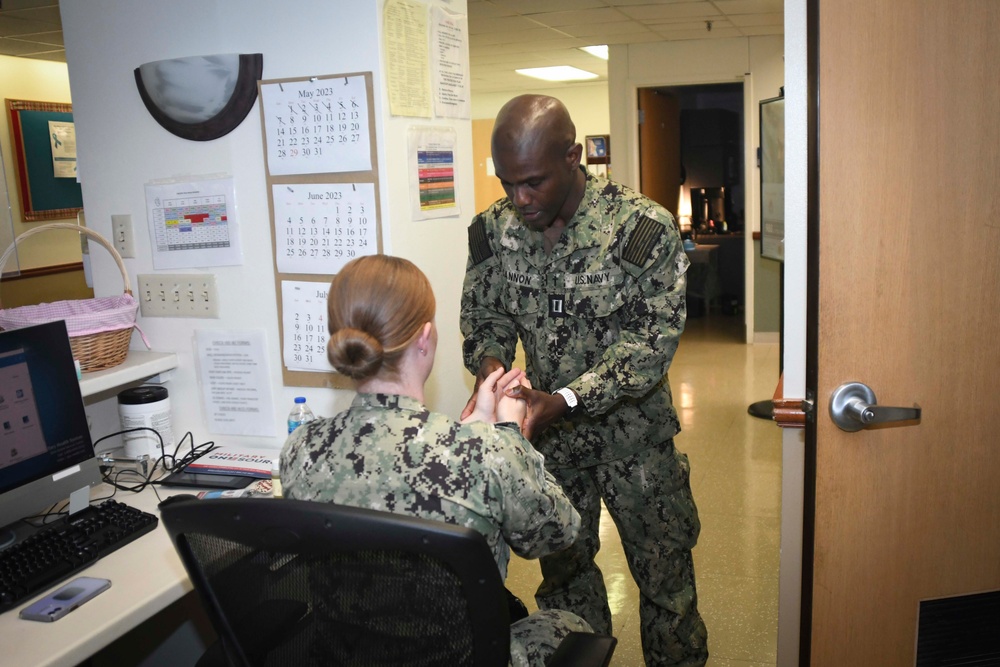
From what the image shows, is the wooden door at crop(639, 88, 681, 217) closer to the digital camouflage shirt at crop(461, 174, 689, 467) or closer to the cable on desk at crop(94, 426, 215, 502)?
the digital camouflage shirt at crop(461, 174, 689, 467)

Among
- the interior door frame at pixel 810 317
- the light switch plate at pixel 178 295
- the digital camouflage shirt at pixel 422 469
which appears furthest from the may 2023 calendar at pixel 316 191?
the interior door frame at pixel 810 317

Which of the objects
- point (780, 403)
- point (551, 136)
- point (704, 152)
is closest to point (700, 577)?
point (780, 403)

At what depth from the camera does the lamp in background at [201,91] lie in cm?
207

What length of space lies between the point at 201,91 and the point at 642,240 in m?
1.18

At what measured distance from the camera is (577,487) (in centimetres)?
219

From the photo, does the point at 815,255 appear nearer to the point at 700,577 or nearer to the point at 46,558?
the point at 46,558

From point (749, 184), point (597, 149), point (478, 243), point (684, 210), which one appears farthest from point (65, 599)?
point (597, 149)

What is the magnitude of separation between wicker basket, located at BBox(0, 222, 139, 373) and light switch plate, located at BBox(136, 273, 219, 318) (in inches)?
A: 2.3

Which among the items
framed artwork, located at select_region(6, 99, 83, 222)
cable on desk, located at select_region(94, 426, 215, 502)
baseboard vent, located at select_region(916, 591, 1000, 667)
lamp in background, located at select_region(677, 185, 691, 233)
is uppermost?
framed artwork, located at select_region(6, 99, 83, 222)

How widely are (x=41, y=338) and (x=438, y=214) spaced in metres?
1.00

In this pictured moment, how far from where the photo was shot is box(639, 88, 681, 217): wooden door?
739 cm

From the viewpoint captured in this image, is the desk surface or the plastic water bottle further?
the plastic water bottle

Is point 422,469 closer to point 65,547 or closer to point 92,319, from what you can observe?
point 65,547

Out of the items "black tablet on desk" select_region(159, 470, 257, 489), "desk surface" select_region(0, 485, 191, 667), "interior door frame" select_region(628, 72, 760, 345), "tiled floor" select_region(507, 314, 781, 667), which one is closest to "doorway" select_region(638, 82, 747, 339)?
"interior door frame" select_region(628, 72, 760, 345)
